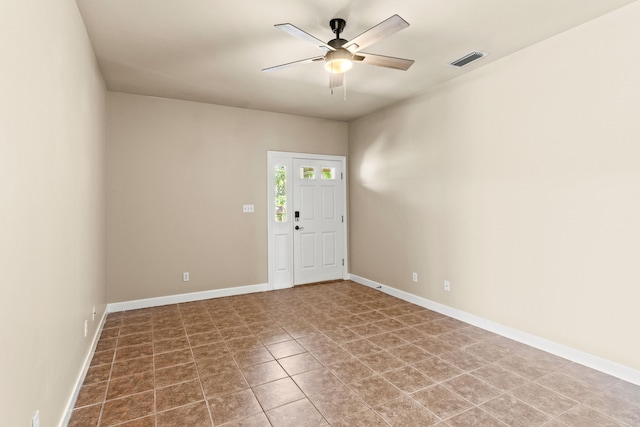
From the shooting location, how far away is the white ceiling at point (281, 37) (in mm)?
2492

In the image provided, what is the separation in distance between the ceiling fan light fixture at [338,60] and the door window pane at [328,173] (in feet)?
10.3

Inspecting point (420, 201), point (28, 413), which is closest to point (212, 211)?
point (420, 201)

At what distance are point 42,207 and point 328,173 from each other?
452 cm

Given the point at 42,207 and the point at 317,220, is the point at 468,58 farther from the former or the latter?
the point at 42,207

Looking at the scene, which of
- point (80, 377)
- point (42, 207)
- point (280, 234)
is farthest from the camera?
point (280, 234)

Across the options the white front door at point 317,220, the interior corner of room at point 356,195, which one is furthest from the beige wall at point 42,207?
the white front door at point 317,220

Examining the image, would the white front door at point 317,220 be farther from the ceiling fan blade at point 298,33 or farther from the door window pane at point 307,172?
the ceiling fan blade at point 298,33

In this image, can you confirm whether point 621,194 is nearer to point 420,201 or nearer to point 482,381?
point 482,381

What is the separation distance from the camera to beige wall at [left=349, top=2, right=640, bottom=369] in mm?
2562

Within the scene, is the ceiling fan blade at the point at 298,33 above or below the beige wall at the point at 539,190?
above

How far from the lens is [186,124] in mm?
4672

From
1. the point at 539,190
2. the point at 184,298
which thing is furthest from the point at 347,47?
the point at 184,298

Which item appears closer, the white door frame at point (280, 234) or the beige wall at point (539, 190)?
the beige wall at point (539, 190)

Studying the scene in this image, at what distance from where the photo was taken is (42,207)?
1.68m
